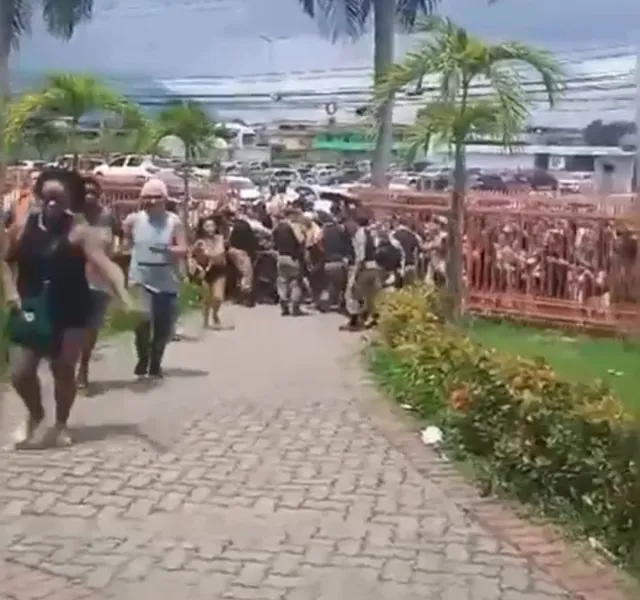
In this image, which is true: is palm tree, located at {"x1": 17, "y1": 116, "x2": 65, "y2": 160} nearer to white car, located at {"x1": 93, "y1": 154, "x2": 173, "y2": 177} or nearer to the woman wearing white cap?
white car, located at {"x1": 93, "y1": 154, "x2": 173, "y2": 177}

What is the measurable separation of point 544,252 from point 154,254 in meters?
2.56

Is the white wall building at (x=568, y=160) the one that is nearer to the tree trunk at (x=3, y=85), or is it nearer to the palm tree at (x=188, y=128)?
the palm tree at (x=188, y=128)

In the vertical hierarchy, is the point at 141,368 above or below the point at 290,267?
below

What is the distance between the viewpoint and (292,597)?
3359 millimetres

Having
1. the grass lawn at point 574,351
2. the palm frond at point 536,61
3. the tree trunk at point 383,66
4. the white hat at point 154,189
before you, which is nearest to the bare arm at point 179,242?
the white hat at point 154,189

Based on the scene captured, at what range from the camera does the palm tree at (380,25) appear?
3.69m

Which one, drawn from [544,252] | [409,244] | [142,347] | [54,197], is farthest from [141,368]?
[544,252]

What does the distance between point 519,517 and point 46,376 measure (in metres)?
1.39

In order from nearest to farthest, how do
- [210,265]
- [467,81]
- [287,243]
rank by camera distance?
1. [210,265]
2. [467,81]
3. [287,243]

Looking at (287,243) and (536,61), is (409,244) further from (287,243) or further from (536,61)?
(536,61)

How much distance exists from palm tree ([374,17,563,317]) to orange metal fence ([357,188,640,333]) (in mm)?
274

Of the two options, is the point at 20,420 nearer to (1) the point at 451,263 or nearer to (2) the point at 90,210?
(2) the point at 90,210

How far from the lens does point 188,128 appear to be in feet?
12.1

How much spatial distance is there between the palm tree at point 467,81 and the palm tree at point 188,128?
0.54 metres
